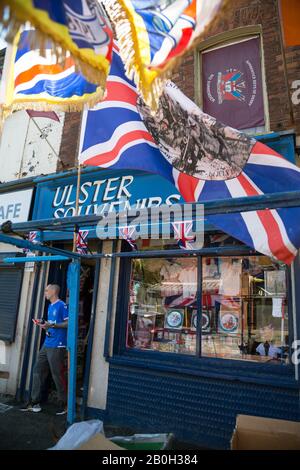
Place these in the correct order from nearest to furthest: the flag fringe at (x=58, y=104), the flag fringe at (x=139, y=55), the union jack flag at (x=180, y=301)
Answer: the flag fringe at (x=139, y=55) → the flag fringe at (x=58, y=104) → the union jack flag at (x=180, y=301)

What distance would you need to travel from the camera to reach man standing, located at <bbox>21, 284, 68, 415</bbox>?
5.68 m

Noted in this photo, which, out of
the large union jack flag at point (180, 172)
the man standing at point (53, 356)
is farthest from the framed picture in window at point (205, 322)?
the man standing at point (53, 356)

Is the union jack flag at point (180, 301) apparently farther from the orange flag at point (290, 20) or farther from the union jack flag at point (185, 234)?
the orange flag at point (290, 20)

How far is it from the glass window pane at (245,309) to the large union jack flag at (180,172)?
159 cm

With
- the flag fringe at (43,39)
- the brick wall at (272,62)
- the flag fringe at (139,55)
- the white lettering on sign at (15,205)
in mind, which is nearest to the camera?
the flag fringe at (43,39)

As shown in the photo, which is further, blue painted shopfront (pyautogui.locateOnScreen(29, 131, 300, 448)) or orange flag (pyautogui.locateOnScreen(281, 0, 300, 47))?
blue painted shopfront (pyautogui.locateOnScreen(29, 131, 300, 448))

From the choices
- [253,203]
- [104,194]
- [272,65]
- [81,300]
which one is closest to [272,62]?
[272,65]

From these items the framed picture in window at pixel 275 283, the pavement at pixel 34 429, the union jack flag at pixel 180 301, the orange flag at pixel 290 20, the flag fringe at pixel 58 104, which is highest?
the orange flag at pixel 290 20

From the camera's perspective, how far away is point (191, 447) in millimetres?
4555

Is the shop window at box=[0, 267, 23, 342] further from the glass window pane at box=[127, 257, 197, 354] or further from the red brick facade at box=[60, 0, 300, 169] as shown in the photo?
the red brick facade at box=[60, 0, 300, 169]

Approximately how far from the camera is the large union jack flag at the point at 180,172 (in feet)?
11.9

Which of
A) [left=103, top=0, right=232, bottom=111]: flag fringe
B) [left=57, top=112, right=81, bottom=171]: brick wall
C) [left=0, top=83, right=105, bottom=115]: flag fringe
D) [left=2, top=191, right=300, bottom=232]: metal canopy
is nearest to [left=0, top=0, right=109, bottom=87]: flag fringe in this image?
[left=103, top=0, right=232, bottom=111]: flag fringe

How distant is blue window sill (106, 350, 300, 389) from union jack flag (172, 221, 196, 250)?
177 centimetres

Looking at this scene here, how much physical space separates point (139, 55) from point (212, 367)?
13.8 ft
